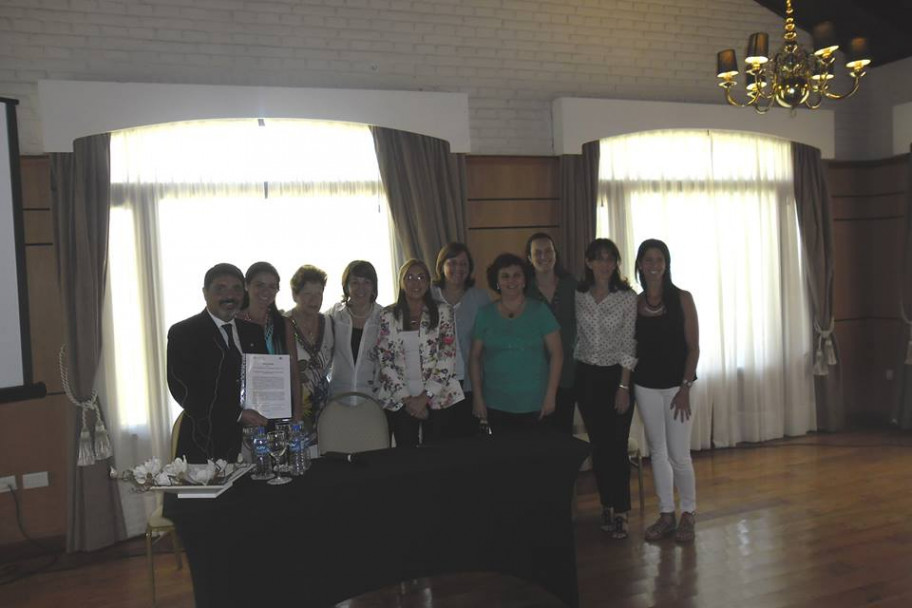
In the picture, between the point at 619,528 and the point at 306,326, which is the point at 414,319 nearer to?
the point at 306,326

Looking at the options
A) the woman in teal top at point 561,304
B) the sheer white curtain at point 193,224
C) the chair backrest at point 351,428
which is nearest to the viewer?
the chair backrest at point 351,428

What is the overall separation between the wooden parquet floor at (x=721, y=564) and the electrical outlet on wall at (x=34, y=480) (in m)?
0.43

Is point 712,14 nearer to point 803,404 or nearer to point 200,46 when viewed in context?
point 803,404

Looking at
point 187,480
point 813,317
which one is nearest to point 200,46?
point 187,480

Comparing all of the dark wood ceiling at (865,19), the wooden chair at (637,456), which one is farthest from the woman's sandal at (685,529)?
the dark wood ceiling at (865,19)

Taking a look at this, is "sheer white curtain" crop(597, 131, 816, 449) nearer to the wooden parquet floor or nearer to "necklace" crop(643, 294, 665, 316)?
the wooden parquet floor

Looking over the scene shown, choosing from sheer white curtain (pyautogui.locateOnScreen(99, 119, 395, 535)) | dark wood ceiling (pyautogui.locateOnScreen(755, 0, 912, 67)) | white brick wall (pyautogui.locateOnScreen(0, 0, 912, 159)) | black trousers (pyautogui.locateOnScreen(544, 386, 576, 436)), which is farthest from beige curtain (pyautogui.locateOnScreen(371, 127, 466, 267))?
dark wood ceiling (pyautogui.locateOnScreen(755, 0, 912, 67))

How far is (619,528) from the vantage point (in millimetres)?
4066

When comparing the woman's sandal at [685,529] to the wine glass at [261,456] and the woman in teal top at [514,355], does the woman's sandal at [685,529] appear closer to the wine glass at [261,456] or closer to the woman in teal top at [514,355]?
the woman in teal top at [514,355]

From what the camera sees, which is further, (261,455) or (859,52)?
(859,52)

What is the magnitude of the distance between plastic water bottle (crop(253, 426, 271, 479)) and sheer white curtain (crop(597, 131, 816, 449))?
140 inches

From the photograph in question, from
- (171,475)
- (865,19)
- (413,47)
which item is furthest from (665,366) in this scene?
(865,19)

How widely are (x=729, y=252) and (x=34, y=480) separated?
17.3 ft

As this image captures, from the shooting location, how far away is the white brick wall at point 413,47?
4324mm
